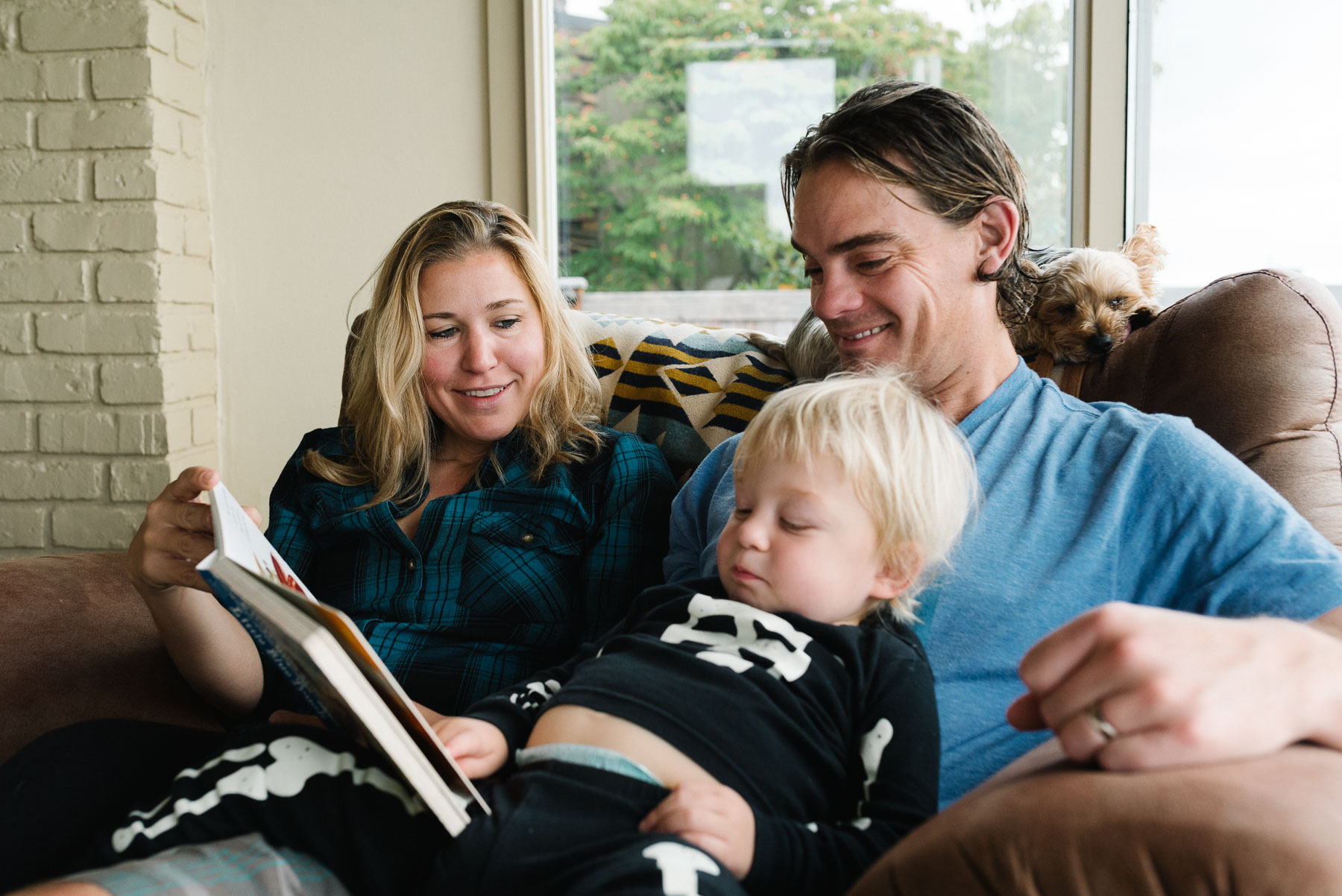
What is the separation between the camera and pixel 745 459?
1054 mm

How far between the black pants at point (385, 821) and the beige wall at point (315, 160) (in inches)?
88.0

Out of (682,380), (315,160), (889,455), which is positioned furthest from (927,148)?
(315,160)

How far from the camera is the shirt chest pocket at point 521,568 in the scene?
1385mm

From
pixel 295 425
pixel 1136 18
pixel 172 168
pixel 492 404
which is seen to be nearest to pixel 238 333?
pixel 295 425

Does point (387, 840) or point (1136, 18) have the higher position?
point (1136, 18)

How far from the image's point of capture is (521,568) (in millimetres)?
1396

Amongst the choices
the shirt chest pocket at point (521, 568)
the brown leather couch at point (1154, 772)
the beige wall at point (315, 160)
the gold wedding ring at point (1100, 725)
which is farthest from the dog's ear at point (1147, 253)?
the beige wall at point (315, 160)

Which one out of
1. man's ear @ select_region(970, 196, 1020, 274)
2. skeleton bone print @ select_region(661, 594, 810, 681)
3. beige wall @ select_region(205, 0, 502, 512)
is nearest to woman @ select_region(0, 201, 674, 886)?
skeleton bone print @ select_region(661, 594, 810, 681)

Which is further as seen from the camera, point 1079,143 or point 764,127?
point 764,127

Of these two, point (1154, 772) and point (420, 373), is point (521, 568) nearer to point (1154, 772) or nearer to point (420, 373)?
point (420, 373)

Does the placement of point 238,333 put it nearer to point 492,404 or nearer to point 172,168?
point 172,168

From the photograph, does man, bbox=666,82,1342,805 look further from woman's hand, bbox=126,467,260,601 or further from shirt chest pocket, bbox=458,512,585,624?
woman's hand, bbox=126,467,260,601

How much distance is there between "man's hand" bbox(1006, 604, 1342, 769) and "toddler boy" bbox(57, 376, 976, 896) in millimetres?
251

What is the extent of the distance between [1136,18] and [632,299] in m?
1.56
